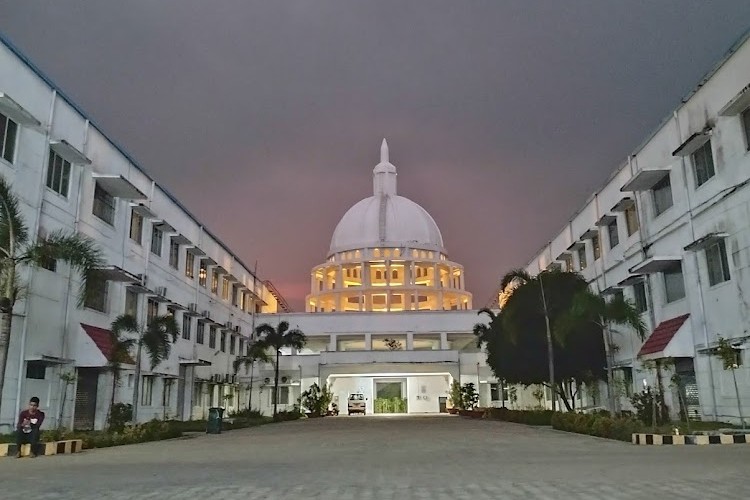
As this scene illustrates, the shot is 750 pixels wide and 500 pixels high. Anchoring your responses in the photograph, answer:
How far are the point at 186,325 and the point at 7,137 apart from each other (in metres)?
20.0

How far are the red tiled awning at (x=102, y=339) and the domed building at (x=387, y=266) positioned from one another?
1850 inches

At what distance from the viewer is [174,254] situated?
36.9m

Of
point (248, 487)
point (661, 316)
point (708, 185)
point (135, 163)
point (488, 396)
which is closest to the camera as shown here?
point (248, 487)

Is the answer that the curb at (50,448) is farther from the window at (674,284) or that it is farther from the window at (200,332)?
the window at (200,332)

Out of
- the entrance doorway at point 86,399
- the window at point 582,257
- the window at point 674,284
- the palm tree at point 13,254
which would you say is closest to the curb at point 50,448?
the palm tree at point 13,254

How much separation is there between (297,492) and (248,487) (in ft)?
3.15

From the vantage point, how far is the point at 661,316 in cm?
2812

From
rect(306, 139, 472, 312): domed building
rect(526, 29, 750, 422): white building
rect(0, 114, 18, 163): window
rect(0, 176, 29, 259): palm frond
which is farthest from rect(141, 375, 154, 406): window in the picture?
rect(306, 139, 472, 312): domed building

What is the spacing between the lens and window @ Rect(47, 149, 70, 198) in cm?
2292

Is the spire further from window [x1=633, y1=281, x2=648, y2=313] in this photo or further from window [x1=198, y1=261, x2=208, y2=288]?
window [x1=633, y1=281, x2=648, y2=313]

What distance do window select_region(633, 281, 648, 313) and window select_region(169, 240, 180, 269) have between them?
2482 cm

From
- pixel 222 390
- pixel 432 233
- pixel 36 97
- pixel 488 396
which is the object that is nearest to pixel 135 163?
pixel 36 97

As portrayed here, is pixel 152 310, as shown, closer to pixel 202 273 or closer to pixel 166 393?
pixel 166 393

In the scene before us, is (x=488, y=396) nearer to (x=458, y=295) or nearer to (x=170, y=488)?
(x=458, y=295)
